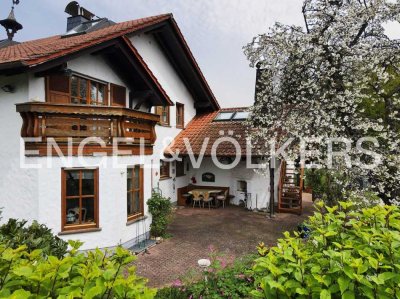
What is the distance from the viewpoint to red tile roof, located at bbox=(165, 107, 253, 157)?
49.7 ft

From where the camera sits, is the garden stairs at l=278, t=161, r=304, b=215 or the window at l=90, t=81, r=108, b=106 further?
the garden stairs at l=278, t=161, r=304, b=215

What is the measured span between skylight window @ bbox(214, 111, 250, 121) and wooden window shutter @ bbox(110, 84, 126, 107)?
7475mm

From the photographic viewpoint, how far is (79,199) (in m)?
8.23

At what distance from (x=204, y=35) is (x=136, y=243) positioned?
974cm

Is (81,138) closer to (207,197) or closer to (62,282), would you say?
(62,282)

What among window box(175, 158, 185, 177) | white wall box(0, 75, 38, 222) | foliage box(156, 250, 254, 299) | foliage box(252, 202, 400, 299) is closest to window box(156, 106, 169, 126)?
window box(175, 158, 185, 177)

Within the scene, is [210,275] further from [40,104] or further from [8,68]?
[8,68]

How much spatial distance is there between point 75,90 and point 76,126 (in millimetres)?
1446

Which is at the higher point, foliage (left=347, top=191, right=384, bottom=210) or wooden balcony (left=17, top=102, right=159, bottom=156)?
wooden balcony (left=17, top=102, right=159, bottom=156)

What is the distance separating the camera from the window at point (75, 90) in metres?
8.66

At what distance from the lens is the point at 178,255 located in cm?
893

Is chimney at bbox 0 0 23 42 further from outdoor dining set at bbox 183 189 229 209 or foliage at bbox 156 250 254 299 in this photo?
foliage at bbox 156 250 254 299

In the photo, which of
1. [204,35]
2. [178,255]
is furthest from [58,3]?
[178,255]

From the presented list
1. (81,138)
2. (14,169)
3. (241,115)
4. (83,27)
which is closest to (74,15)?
(83,27)
